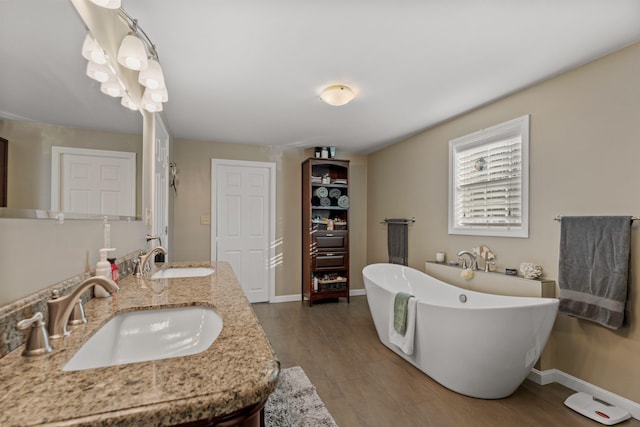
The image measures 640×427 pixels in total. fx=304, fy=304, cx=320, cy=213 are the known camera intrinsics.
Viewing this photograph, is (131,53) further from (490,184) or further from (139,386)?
(490,184)

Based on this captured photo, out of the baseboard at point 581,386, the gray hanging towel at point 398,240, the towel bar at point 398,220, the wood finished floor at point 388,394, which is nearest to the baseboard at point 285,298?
the wood finished floor at point 388,394

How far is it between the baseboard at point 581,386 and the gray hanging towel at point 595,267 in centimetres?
50

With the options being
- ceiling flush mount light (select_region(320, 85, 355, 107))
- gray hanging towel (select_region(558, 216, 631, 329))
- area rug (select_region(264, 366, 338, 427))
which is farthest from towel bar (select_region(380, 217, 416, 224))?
area rug (select_region(264, 366, 338, 427))

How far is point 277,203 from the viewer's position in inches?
183

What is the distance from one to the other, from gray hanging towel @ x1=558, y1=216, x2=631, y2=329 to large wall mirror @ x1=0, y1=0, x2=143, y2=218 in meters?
2.87

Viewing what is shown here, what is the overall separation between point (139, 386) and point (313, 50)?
6.71 feet

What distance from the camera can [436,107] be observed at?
9.89 ft

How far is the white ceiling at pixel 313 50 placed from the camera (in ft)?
2.98

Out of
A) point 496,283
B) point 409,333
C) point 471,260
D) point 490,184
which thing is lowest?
point 409,333

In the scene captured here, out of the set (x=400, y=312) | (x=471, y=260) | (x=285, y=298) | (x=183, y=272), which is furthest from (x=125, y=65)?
(x=285, y=298)

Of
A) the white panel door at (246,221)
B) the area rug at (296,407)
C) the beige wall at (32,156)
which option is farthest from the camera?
the white panel door at (246,221)

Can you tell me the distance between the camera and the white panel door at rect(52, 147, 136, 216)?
94cm

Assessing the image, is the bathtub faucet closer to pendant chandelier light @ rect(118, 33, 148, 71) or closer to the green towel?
the green towel

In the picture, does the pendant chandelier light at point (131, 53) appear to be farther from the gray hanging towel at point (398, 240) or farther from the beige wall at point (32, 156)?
the gray hanging towel at point (398, 240)
